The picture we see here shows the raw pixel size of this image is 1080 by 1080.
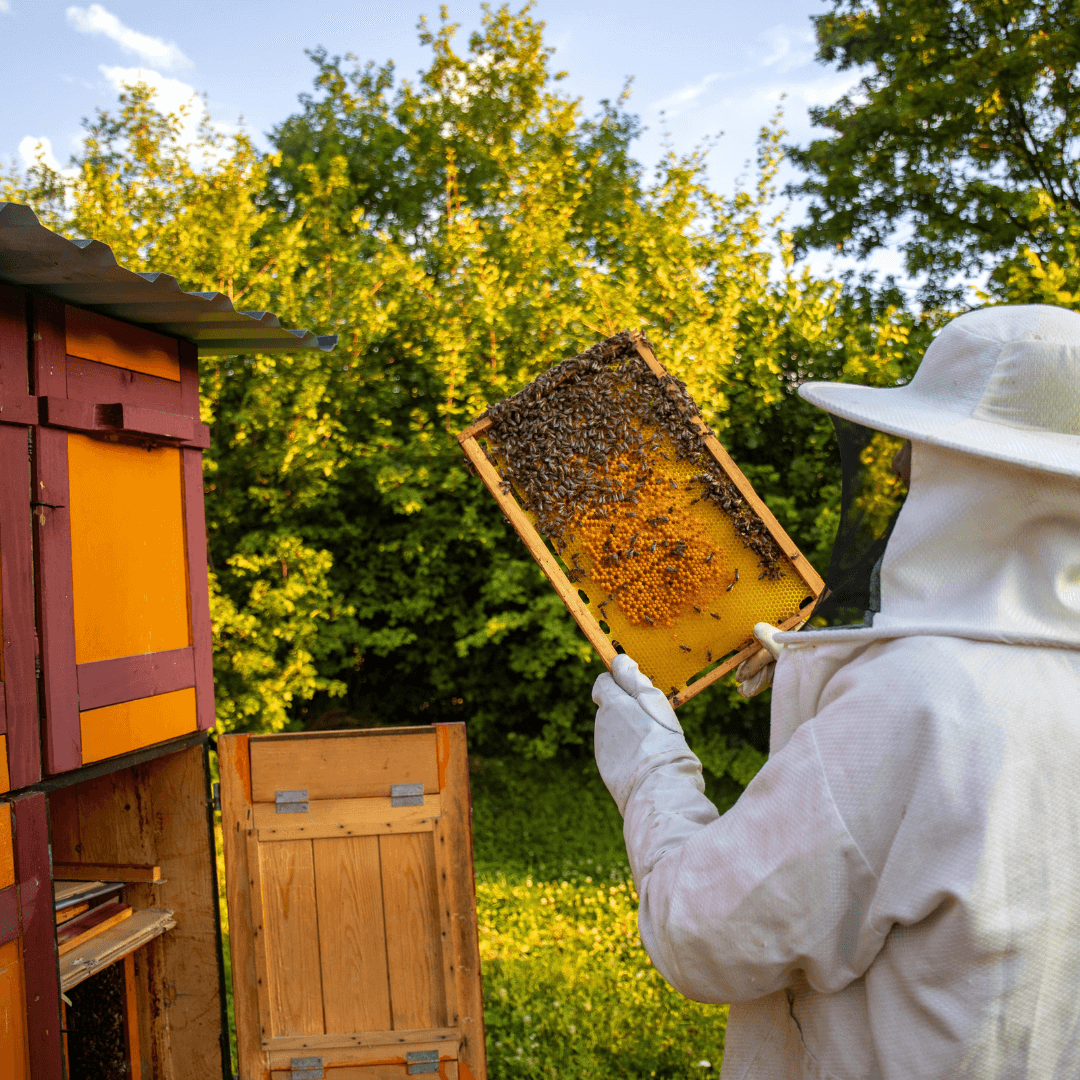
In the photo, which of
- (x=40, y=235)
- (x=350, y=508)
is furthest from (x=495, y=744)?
(x=40, y=235)

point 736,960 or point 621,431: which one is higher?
point 621,431

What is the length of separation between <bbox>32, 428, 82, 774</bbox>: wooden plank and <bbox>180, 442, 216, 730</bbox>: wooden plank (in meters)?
0.60

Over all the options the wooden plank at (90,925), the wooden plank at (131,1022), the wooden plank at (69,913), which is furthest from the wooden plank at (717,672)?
the wooden plank at (131,1022)

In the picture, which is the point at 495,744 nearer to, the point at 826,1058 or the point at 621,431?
the point at 621,431

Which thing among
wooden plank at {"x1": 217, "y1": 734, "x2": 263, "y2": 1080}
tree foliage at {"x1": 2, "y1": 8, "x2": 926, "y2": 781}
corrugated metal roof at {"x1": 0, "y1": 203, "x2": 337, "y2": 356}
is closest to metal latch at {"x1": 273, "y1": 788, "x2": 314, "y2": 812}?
wooden plank at {"x1": 217, "y1": 734, "x2": 263, "y2": 1080}

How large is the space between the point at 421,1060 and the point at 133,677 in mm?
1639

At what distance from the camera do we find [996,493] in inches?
47.1

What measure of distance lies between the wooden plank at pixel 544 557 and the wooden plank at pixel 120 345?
1256mm

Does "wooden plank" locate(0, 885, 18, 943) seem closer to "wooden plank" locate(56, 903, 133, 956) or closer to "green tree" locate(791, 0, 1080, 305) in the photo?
"wooden plank" locate(56, 903, 133, 956)

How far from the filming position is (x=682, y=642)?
239 centimetres

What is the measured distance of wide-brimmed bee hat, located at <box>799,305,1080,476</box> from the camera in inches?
46.4

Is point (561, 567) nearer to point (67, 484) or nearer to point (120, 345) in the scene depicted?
point (67, 484)

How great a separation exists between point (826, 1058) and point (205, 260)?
6.51 m

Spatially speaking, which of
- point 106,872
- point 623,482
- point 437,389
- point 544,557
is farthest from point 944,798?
point 437,389
